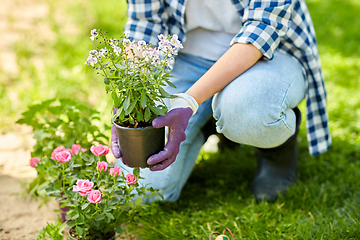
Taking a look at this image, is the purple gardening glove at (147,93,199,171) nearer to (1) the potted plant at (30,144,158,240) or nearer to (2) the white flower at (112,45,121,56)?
(1) the potted plant at (30,144,158,240)

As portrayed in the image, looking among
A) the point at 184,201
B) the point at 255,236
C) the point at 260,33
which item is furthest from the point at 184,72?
the point at 255,236

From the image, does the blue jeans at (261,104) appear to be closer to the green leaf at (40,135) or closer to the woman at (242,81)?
the woman at (242,81)

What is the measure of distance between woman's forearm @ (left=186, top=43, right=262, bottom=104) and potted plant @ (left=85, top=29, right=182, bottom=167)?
0.70ft

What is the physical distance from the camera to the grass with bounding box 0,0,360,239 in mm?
1388

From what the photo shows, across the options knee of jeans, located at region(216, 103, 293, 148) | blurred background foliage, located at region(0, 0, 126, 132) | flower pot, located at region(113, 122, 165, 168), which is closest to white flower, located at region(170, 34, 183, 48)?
flower pot, located at region(113, 122, 165, 168)

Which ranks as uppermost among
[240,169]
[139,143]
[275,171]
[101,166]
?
[139,143]

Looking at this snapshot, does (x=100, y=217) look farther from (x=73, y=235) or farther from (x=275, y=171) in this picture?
(x=275, y=171)

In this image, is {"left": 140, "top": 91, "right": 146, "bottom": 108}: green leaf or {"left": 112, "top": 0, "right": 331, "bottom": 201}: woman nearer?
{"left": 140, "top": 91, "right": 146, "bottom": 108}: green leaf

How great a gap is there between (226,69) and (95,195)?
2.07 ft

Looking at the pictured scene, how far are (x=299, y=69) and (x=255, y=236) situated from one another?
27.2 inches

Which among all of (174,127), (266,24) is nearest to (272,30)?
(266,24)

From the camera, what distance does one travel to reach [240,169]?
1868mm

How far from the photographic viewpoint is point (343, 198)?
1575mm

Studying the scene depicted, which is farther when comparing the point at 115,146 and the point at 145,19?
the point at 145,19
